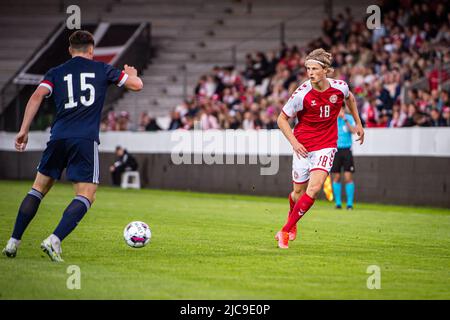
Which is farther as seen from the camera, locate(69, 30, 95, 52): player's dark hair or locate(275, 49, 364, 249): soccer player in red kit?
locate(275, 49, 364, 249): soccer player in red kit

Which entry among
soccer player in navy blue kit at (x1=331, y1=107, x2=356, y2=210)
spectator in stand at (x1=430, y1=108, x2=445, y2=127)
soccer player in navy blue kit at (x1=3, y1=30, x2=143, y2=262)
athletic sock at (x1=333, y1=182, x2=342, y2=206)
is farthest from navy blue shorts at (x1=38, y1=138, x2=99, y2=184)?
spectator in stand at (x1=430, y1=108, x2=445, y2=127)

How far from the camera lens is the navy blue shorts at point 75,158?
10.1 metres

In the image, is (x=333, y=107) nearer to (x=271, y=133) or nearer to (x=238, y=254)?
(x=238, y=254)

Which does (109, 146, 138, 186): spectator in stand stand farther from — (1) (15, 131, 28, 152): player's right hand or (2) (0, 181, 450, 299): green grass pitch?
(1) (15, 131, 28, 152): player's right hand

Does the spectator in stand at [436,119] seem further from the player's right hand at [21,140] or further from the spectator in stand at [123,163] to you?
the player's right hand at [21,140]

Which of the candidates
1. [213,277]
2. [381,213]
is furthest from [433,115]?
[213,277]

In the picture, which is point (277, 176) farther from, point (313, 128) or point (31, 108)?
point (31, 108)

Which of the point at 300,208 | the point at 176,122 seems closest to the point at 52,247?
the point at 300,208

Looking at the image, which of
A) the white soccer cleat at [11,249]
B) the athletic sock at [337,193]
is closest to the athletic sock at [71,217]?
the white soccer cleat at [11,249]

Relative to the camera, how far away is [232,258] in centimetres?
1078

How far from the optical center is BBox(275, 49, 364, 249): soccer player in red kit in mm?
11812

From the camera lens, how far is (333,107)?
12086 mm

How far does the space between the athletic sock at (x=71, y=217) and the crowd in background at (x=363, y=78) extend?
44.3 ft

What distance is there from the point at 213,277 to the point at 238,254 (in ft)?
6.70
